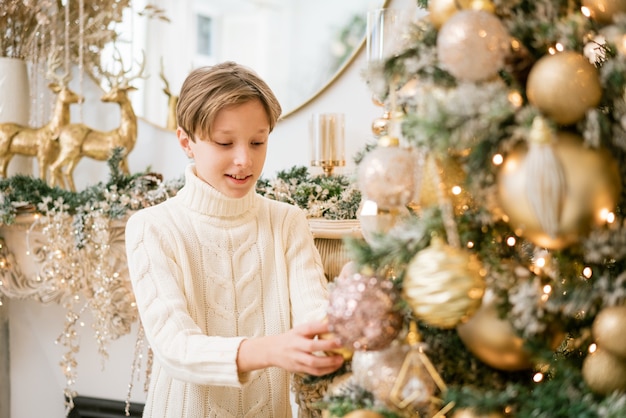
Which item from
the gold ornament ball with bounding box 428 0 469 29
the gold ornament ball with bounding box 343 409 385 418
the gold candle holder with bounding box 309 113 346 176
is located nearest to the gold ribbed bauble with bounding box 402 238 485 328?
the gold ornament ball with bounding box 343 409 385 418

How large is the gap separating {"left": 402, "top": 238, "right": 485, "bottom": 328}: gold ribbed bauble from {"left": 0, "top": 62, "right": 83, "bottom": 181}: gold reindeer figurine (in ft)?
5.83

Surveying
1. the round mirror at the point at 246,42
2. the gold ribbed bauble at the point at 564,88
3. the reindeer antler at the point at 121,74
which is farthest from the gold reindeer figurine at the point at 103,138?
the gold ribbed bauble at the point at 564,88

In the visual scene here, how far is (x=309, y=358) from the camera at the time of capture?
82 cm

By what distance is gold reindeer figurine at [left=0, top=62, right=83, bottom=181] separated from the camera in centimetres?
217

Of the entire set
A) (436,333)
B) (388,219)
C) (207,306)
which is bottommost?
(207,306)

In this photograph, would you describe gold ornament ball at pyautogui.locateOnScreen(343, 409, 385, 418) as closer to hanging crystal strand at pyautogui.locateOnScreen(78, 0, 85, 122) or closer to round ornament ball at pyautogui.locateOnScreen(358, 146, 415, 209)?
round ornament ball at pyautogui.locateOnScreen(358, 146, 415, 209)

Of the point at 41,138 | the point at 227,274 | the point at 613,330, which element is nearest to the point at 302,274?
the point at 227,274

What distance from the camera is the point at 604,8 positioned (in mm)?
695

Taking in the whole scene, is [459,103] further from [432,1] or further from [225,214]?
[225,214]

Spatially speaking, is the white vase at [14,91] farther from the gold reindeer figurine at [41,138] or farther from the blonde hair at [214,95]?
the blonde hair at [214,95]

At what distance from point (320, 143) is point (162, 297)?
2.98ft

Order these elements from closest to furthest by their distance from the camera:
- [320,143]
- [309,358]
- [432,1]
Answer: [432,1] → [309,358] → [320,143]

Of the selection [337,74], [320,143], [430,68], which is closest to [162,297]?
[430,68]

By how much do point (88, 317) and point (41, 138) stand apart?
24.7 inches
